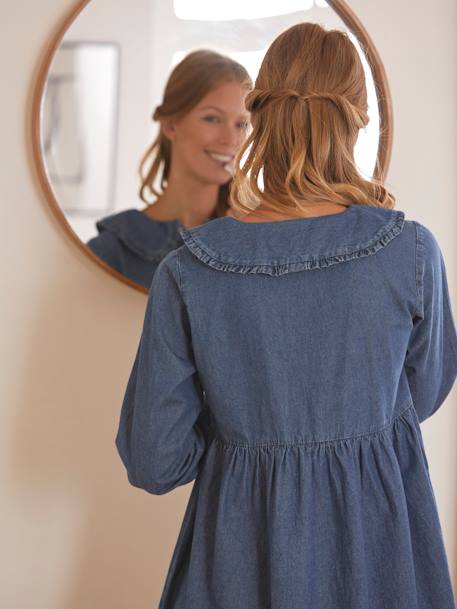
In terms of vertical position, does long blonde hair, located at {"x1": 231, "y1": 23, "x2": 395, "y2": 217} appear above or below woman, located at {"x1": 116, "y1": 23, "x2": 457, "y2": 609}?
above

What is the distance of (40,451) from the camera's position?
159 cm

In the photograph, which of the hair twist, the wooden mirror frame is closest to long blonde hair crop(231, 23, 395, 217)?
the hair twist

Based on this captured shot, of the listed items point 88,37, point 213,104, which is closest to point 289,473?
point 213,104

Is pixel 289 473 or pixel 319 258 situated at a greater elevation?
pixel 319 258

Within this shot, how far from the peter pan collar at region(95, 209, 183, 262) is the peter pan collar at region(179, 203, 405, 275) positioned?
47 cm

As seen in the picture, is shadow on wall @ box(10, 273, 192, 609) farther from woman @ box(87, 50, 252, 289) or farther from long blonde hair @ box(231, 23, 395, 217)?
long blonde hair @ box(231, 23, 395, 217)

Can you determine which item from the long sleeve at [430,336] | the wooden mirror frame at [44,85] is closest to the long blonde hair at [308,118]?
the long sleeve at [430,336]

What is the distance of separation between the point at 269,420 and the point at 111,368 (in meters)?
0.62

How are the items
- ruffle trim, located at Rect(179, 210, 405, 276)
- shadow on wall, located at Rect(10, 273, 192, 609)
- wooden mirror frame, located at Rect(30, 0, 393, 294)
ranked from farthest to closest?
shadow on wall, located at Rect(10, 273, 192, 609) → wooden mirror frame, located at Rect(30, 0, 393, 294) → ruffle trim, located at Rect(179, 210, 405, 276)

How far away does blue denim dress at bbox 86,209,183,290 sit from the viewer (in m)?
1.52

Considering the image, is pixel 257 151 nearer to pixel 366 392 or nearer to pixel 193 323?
pixel 193 323

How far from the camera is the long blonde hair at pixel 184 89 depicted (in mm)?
1495

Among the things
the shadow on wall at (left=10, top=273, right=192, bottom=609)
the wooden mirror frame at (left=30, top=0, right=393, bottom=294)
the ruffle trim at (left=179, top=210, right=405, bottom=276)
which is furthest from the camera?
A: the shadow on wall at (left=10, top=273, right=192, bottom=609)

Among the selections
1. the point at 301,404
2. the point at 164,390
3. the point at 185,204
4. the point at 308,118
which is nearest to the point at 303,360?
the point at 301,404
